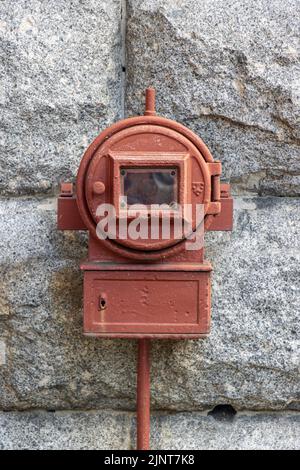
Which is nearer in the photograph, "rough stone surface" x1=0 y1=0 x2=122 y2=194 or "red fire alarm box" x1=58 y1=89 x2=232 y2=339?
"red fire alarm box" x1=58 y1=89 x2=232 y2=339

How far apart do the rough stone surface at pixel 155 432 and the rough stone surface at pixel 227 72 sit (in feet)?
1.61

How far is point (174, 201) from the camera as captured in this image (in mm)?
1022

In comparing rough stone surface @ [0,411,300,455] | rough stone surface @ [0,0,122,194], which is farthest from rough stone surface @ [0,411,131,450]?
rough stone surface @ [0,0,122,194]

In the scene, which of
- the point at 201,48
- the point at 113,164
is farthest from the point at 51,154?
the point at 201,48

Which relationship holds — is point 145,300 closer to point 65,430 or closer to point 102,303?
point 102,303

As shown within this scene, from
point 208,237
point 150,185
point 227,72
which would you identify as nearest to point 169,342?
point 208,237

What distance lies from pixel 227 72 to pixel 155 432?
0.70m

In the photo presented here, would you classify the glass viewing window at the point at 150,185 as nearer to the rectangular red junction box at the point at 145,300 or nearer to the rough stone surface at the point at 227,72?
the rectangular red junction box at the point at 145,300

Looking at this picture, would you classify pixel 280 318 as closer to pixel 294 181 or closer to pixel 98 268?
pixel 294 181

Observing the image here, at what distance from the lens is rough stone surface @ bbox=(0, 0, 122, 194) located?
3.87ft

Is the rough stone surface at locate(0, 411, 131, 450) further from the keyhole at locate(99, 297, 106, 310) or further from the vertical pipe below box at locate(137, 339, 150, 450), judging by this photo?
the keyhole at locate(99, 297, 106, 310)

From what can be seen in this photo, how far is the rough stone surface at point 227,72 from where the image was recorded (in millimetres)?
1182

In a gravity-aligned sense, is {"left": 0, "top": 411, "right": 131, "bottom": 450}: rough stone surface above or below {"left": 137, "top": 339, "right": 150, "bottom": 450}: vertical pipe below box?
below

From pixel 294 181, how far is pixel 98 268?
434 mm
